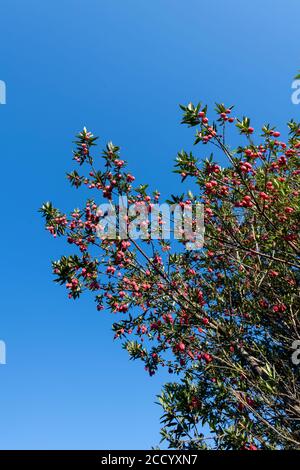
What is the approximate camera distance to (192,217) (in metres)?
8.24

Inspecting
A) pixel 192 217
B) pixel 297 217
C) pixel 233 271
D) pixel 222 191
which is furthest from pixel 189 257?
pixel 297 217

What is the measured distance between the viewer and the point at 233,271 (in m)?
9.87

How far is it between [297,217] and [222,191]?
1548mm

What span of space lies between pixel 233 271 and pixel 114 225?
3664 mm

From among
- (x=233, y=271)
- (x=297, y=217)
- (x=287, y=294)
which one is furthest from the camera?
(x=233, y=271)
